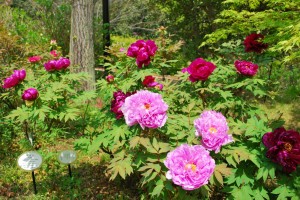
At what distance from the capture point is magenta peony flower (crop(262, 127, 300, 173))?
2100 millimetres

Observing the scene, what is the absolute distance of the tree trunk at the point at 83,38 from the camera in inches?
255

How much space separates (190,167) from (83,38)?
17.6 ft

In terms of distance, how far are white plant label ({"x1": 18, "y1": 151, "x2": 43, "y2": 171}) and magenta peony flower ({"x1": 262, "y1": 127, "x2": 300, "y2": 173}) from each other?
2171 mm

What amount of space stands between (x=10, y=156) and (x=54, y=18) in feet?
20.3

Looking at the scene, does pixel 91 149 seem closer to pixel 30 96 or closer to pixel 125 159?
pixel 125 159

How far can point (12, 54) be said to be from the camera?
5.55 metres

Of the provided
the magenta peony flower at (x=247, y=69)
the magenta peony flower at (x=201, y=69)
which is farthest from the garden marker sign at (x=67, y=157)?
the magenta peony flower at (x=247, y=69)

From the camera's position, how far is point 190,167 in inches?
70.6

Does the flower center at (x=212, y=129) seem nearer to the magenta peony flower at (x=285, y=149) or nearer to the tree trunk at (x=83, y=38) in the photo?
the magenta peony flower at (x=285, y=149)

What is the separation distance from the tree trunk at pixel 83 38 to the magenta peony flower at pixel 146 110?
4565mm

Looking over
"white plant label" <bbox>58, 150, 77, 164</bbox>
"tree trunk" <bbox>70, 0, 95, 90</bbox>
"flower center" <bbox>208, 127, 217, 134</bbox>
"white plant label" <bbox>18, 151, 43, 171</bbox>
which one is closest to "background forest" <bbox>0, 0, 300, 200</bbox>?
"flower center" <bbox>208, 127, 217, 134</bbox>

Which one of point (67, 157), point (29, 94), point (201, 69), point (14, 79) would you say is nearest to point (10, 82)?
point (14, 79)

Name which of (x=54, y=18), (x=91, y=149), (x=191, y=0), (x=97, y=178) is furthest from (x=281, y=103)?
(x=54, y=18)

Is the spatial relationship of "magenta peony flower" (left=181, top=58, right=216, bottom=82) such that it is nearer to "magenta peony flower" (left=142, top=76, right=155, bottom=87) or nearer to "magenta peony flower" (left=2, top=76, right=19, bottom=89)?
"magenta peony flower" (left=142, top=76, right=155, bottom=87)
